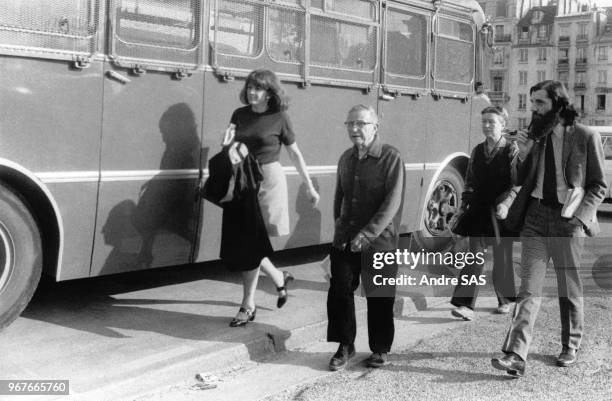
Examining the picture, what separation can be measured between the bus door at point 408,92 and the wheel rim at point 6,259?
13.7 feet

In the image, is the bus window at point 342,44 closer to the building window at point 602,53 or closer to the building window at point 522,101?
the building window at point 522,101

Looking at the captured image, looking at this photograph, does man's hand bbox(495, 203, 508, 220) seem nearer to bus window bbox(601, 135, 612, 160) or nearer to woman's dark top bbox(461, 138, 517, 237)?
woman's dark top bbox(461, 138, 517, 237)

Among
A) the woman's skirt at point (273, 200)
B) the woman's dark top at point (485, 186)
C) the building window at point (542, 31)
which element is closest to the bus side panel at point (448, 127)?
the woman's dark top at point (485, 186)

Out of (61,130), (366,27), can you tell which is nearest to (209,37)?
(61,130)

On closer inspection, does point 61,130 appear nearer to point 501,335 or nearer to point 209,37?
point 209,37

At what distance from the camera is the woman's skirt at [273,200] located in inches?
235

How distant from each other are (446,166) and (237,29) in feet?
12.3

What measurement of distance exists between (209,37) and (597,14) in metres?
81.2

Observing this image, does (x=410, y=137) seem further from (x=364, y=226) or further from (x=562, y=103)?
(x=364, y=226)

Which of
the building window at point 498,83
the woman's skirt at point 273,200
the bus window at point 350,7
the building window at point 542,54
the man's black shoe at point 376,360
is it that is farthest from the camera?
the building window at point 498,83

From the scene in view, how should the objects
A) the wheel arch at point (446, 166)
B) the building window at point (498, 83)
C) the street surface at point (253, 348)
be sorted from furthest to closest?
1. the building window at point (498, 83)
2. the wheel arch at point (446, 166)
3. the street surface at point (253, 348)

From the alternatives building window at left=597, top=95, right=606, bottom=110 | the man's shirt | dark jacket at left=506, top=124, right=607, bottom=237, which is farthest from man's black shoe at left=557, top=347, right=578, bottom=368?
building window at left=597, top=95, right=606, bottom=110

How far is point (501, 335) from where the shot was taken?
6.04 meters

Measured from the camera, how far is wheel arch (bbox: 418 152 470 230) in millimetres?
8930
